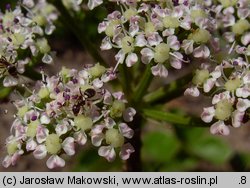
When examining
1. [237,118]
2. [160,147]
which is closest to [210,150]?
[160,147]

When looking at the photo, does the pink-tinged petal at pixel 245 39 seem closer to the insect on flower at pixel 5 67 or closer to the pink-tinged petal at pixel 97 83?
the pink-tinged petal at pixel 97 83

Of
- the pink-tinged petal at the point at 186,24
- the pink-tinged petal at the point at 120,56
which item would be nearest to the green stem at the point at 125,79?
the pink-tinged petal at the point at 120,56

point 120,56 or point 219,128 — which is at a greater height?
point 120,56

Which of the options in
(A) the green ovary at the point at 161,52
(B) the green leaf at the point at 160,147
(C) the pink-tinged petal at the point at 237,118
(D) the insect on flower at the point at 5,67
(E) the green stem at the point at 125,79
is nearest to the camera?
(C) the pink-tinged petal at the point at 237,118

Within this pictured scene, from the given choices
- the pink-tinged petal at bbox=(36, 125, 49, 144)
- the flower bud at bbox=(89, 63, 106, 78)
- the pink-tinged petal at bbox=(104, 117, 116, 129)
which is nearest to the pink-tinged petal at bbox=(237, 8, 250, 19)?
the flower bud at bbox=(89, 63, 106, 78)

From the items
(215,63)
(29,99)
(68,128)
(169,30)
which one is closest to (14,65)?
(29,99)

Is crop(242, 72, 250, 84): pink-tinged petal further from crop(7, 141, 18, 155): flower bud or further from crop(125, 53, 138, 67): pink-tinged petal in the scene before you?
crop(7, 141, 18, 155): flower bud

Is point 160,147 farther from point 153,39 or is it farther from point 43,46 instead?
point 153,39
